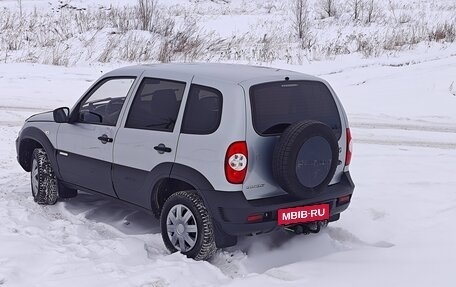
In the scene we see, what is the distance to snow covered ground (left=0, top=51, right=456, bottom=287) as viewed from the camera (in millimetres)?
4902

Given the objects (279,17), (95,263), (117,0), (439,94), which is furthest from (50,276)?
(117,0)

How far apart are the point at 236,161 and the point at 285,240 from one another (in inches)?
53.2

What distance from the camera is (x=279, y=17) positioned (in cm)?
2814

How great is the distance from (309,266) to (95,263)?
1.78m

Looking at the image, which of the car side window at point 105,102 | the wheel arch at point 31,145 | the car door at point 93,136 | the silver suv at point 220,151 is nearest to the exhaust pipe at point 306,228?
the silver suv at point 220,151

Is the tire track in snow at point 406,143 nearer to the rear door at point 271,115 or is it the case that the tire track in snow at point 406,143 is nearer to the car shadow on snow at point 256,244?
the car shadow on snow at point 256,244

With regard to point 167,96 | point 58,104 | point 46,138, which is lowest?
point 58,104

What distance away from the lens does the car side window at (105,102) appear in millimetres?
6195

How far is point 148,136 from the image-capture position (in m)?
5.64

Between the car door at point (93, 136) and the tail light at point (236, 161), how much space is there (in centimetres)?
156

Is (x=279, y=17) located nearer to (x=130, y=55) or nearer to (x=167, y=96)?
(x=130, y=55)

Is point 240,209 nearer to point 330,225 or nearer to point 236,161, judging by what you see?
point 236,161

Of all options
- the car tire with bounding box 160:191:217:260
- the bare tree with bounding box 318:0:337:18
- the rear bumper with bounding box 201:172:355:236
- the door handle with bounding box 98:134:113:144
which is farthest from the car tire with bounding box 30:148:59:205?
the bare tree with bounding box 318:0:337:18

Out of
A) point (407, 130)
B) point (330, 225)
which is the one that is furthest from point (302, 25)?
point (330, 225)
